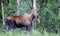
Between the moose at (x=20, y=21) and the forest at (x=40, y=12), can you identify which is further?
the forest at (x=40, y=12)

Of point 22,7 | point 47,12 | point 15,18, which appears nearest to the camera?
point 15,18

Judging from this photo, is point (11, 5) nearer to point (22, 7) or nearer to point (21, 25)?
point (22, 7)

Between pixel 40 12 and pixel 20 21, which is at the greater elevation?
pixel 40 12

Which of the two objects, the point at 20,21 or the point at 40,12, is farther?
the point at 40,12

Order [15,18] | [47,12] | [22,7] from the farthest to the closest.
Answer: [22,7] → [47,12] → [15,18]

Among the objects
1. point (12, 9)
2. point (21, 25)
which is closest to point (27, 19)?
point (21, 25)

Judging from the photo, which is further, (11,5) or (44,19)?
(11,5)

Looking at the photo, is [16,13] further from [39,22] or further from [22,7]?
[39,22]

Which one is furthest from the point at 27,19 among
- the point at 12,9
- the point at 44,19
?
the point at 12,9

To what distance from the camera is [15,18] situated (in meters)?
12.5

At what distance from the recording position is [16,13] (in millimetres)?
14297

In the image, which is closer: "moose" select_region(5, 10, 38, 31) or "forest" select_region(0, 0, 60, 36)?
"moose" select_region(5, 10, 38, 31)

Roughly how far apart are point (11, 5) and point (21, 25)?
2.42m

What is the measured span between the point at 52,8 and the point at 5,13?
105 inches
